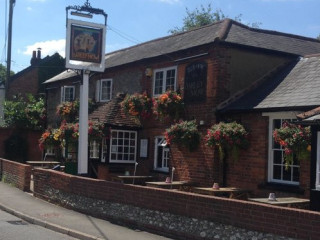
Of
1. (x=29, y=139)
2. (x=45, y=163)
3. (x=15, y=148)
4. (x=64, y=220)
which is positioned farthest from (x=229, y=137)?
(x=29, y=139)

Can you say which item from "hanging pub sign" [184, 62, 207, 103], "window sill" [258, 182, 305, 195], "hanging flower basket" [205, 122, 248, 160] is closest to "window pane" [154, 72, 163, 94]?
"hanging pub sign" [184, 62, 207, 103]

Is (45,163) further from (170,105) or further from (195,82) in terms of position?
(195,82)

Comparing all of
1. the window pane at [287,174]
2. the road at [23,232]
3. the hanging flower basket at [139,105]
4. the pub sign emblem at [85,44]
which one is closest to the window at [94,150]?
the hanging flower basket at [139,105]

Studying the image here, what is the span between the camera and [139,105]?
1667 centimetres

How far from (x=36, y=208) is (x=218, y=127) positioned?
5640mm

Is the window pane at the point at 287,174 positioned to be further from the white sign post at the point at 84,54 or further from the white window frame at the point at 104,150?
the white window frame at the point at 104,150

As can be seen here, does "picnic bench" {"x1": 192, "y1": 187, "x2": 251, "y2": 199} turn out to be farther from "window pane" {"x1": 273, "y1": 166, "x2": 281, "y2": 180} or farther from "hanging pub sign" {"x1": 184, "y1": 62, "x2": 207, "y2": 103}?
"hanging pub sign" {"x1": 184, "y1": 62, "x2": 207, "y2": 103}

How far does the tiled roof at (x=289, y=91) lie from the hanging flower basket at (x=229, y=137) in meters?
0.67

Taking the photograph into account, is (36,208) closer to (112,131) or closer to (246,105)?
(112,131)

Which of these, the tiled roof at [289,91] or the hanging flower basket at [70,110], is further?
the hanging flower basket at [70,110]

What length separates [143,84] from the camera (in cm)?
1755

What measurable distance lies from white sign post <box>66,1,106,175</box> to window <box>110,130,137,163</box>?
3815 millimetres

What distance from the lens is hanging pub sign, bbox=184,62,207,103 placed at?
14664mm

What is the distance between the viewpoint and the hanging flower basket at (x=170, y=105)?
49.6ft
